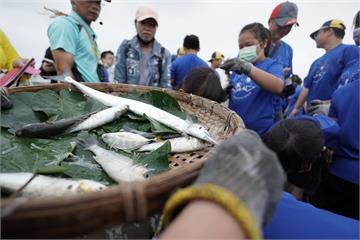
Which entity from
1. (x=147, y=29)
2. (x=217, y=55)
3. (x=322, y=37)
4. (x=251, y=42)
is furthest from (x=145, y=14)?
(x=217, y=55)

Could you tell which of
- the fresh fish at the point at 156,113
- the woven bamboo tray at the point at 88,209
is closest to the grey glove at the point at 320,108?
the fresh fish at the point at 156,113

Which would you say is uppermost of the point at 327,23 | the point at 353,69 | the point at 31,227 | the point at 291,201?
the point at 327,23

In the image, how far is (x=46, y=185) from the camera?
0.75m

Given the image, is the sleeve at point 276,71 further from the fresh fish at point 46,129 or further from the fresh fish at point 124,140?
the fresh fish at point 46,129

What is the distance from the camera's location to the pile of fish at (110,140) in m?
0.76

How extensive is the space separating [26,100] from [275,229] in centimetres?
125

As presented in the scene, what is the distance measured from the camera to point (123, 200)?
1.58 ft

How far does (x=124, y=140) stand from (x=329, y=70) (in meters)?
2.22

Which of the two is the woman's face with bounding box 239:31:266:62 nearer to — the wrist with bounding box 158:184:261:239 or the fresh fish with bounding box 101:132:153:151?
the fresh fish with bounding box 101:132:153:151

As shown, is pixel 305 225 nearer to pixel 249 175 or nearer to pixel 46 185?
pixel 249 175

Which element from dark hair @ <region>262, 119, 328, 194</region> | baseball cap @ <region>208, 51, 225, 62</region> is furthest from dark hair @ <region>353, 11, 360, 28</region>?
baseball cap @ <region>208, 51, 225, 62</region>

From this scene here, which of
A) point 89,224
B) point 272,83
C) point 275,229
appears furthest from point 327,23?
point 89,224

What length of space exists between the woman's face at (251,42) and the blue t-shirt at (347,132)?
29.1 inches

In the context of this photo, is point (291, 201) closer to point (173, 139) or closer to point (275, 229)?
point (275, 229)
